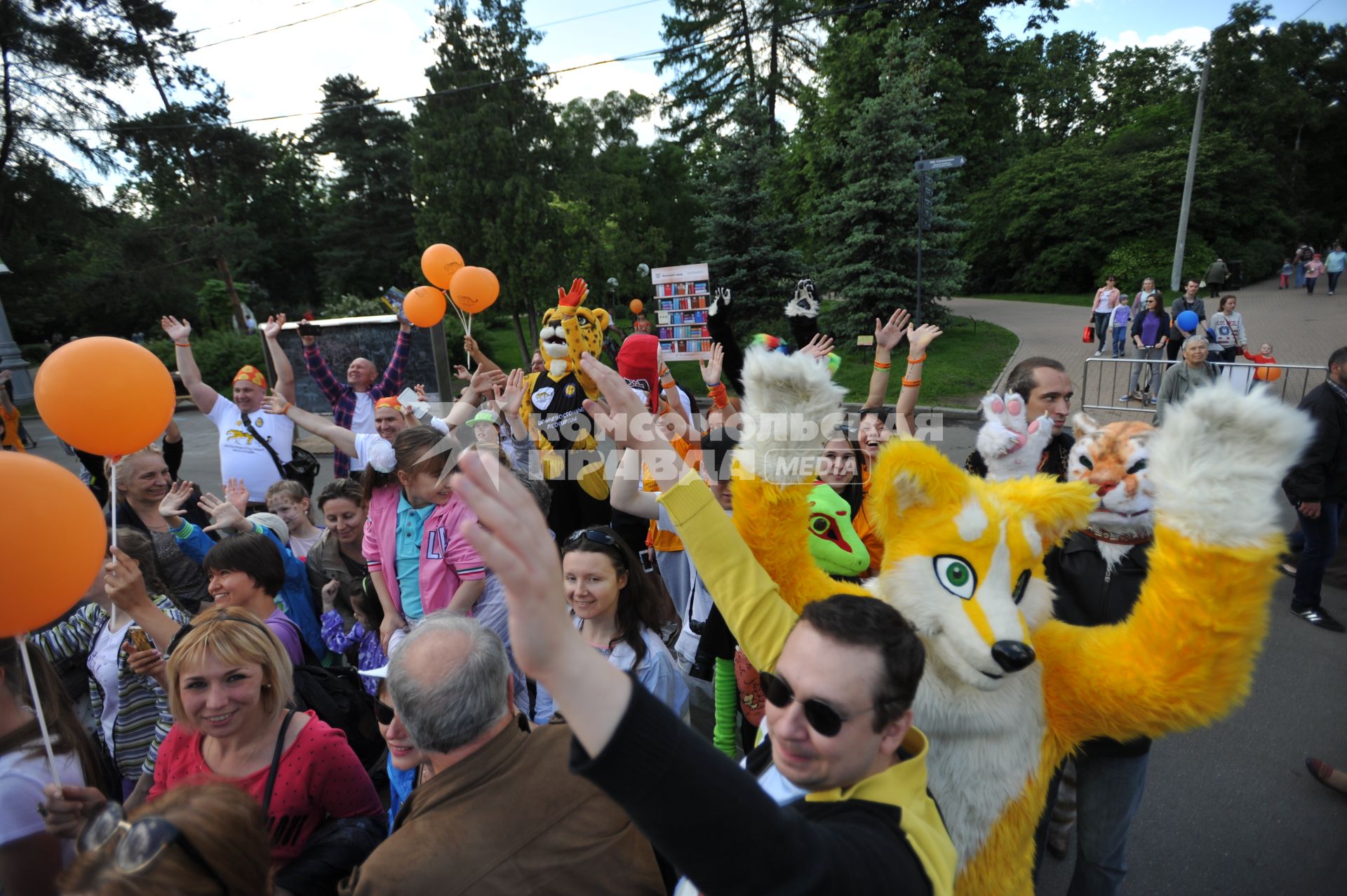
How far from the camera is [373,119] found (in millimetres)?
33781

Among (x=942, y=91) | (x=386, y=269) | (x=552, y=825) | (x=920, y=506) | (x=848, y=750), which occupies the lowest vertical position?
(x=552, y=825)

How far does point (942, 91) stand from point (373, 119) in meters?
27.1

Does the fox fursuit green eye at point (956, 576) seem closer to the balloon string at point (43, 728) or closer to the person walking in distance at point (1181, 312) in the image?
the balloon string at point (43, 728)

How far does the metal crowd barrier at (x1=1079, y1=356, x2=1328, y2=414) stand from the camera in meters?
7.80

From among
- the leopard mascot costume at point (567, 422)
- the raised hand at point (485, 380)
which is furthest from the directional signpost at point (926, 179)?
the raised hand at point (485, 380)

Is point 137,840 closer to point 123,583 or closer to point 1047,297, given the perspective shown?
point 123,583

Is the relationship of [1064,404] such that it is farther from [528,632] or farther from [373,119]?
[373,119]

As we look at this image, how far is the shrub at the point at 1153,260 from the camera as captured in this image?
23.7m

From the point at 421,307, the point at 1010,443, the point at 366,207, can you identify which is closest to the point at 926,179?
the point at 421,307

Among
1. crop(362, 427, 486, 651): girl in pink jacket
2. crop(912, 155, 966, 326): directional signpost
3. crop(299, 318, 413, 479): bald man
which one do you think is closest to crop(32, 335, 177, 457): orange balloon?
crop(362, 427, 486, 651): girl in pink jacket

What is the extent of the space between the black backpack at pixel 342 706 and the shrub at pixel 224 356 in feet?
61.1

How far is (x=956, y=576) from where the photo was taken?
167cm

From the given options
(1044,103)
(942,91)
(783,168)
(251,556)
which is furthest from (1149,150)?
(251,556)

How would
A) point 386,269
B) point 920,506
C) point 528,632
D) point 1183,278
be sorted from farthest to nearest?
1. point 386,269
2. point 1183,278
3. point 920,506
4. point 528,632
